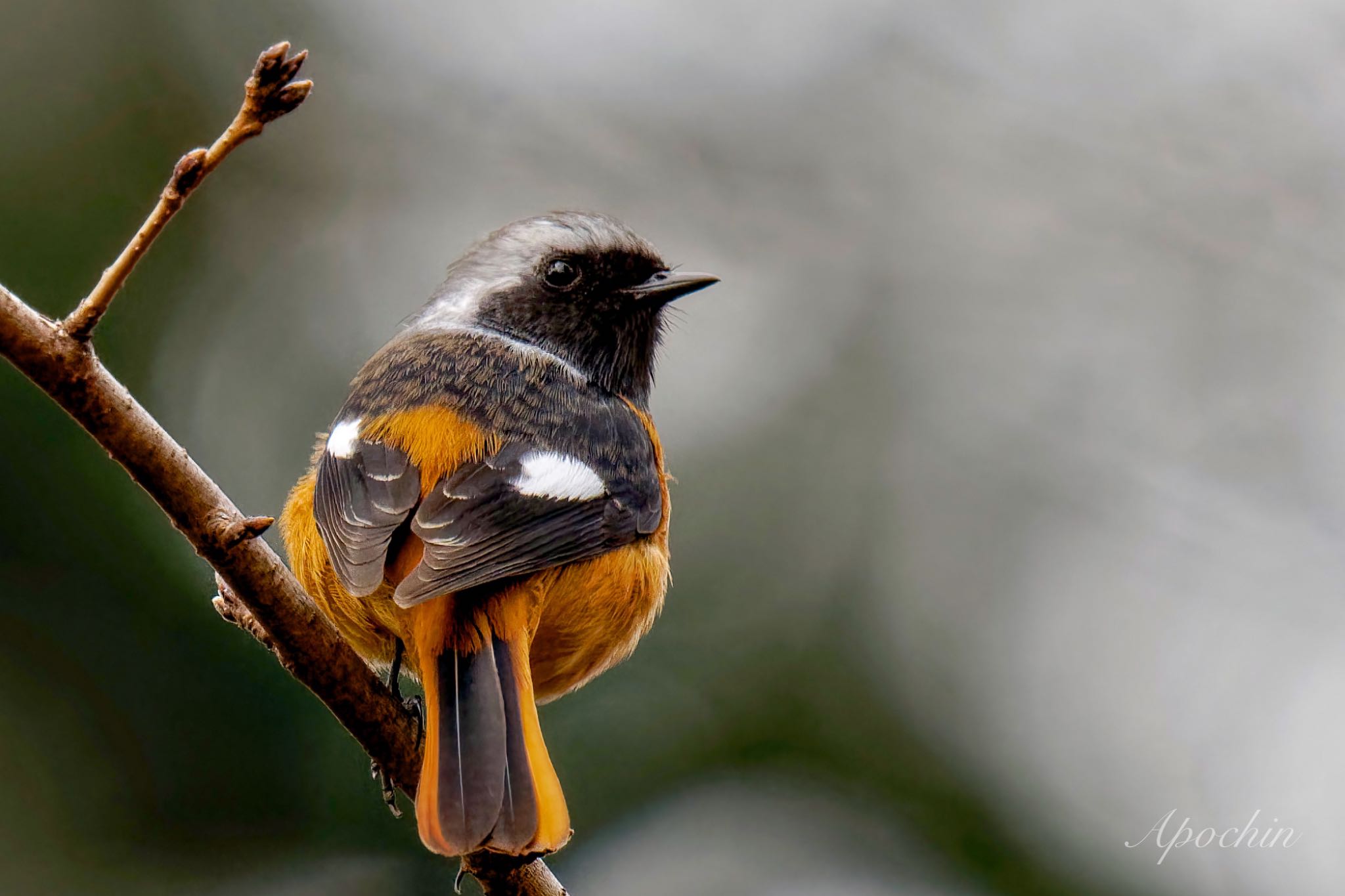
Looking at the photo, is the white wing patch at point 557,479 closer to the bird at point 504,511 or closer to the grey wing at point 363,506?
the bird at point 504,511

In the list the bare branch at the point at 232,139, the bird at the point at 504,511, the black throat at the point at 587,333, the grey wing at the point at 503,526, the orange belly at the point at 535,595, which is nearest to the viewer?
the bare branch at the point at 232,139

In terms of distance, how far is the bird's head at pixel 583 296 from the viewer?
159 inches

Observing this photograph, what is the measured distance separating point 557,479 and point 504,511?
0.32 metres

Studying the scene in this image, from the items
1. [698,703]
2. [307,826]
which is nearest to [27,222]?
[307,826]

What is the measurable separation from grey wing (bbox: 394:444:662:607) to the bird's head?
82cm

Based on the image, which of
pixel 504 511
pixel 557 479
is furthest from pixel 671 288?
pixel 504 511

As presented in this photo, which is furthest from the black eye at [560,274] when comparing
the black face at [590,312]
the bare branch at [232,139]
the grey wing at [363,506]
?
the bare branch at [232,139]

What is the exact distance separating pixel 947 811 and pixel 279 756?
243cm

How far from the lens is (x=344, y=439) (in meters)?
3.21

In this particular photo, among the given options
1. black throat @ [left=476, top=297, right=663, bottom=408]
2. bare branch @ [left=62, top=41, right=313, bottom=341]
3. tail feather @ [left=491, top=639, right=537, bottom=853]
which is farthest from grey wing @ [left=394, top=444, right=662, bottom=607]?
bare branch @ [left=62, top=41, right=313, bottom=341]

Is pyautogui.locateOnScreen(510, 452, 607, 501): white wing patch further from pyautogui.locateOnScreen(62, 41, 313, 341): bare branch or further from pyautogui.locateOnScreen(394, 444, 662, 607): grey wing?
pyautogui.locateOnScreen(62, 41, 313, 341): bare branch

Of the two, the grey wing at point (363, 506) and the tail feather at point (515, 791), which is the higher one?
the grey wing at point (363, 506)

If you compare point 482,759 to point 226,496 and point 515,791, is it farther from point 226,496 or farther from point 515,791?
point 226,496

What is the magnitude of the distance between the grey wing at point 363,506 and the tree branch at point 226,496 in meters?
0.20
